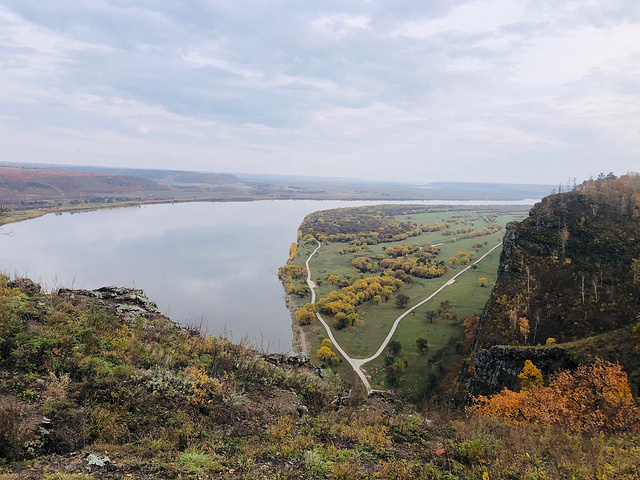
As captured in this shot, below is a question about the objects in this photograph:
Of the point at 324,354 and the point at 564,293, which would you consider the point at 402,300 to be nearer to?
the point at 324,354

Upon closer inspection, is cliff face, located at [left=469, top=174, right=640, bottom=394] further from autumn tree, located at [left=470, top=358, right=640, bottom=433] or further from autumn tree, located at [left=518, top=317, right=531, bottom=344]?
autumn tree, located at [left=470, top=358, right=640, bottom=433]

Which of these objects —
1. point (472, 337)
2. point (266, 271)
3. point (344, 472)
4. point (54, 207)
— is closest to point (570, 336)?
point (472, 337)

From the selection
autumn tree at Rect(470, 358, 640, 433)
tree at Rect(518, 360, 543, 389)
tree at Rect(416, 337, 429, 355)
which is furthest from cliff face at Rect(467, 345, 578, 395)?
tree at Rect(416, 337, 429, 355)

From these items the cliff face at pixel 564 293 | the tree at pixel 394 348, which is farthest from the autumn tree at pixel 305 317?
the cliff face at pixel 564 293

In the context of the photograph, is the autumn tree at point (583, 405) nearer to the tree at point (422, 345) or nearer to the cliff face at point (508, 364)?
the cliff face at point (508, 364)

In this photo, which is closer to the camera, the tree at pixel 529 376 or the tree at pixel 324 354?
the tree at pixel 529 376

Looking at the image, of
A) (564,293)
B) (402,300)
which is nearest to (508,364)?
(564,293)

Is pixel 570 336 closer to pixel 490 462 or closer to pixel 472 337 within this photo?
pixel 472 337

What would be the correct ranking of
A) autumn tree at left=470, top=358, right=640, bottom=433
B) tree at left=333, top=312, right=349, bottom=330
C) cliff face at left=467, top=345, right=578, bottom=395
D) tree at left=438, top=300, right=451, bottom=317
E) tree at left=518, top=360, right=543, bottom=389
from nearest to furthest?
1. autumn tree at left=470, top=358, right=640, bottom=433
2. tree at left=518, top=360, right=543, bottom=389
3. cliff face at left=467, top=345, right=578, bottom=395
4. tree at left=333, top=312, right=349, bottom=330
5. tree at left=438, top=300, right=451, bottom=317
